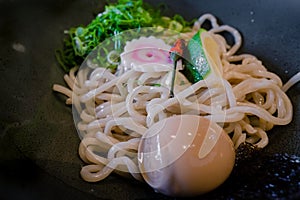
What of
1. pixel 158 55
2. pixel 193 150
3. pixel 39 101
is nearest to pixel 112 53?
pixel 158 55

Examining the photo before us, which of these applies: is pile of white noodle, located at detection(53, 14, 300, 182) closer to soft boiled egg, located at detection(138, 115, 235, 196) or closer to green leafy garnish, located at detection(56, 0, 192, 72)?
soft boiled egg, located at detection(138, 115, 235, 196)

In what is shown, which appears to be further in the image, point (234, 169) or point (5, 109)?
point (5, 109)

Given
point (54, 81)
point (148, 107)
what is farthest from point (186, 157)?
point (54, 81)

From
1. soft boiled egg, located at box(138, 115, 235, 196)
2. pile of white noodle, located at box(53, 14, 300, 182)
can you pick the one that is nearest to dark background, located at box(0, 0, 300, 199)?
pile of white noodle, located at box(53, 14, 300, 182)

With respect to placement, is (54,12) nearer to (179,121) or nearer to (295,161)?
(179,121)

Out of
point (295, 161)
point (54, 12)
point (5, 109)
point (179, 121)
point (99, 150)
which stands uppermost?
point (54, 12)

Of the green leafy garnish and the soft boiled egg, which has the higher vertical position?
the green leafy garnish

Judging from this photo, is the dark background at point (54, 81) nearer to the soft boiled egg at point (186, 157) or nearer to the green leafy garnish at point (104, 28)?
the green leafy garnish at point (104, 28)
